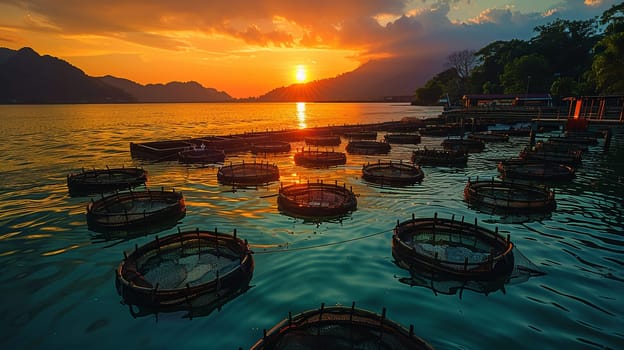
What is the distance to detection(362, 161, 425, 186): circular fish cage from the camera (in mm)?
26578

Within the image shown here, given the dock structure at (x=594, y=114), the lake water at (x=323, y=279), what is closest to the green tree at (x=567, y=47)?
the dock structure at (x=594, y=114)

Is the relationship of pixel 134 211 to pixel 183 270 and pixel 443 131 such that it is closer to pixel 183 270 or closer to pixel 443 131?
pixel 183 270

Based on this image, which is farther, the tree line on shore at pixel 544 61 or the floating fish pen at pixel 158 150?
A: the tree line on shore at pixel 544 61

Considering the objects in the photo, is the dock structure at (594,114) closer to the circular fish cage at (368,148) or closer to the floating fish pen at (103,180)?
the circular fish cage at (368,148)

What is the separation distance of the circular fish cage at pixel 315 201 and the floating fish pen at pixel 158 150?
23.9 meters

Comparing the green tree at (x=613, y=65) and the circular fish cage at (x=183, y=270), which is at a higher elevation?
the green tree at (x=613, y=65)

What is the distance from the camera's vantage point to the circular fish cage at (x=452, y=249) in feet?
40.3

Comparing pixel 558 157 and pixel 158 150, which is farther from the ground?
pixel 558 157

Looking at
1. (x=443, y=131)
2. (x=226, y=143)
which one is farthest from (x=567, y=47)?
(x=226, y=143)

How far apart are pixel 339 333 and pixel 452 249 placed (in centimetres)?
807

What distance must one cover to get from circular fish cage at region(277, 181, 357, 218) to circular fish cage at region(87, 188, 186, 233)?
6.90m

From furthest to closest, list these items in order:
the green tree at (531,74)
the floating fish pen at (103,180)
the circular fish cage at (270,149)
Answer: the green tree at (531,74), the circular fish cage at (270,149), the floating fish pen at (103,180)

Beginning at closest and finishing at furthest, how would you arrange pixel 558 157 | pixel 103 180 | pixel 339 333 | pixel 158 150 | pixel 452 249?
pixel 339 333 → pixel 452 249 → pixel 103 180 → pixel 558 157 → pixel 158 150

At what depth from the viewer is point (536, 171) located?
30328 millimetres
